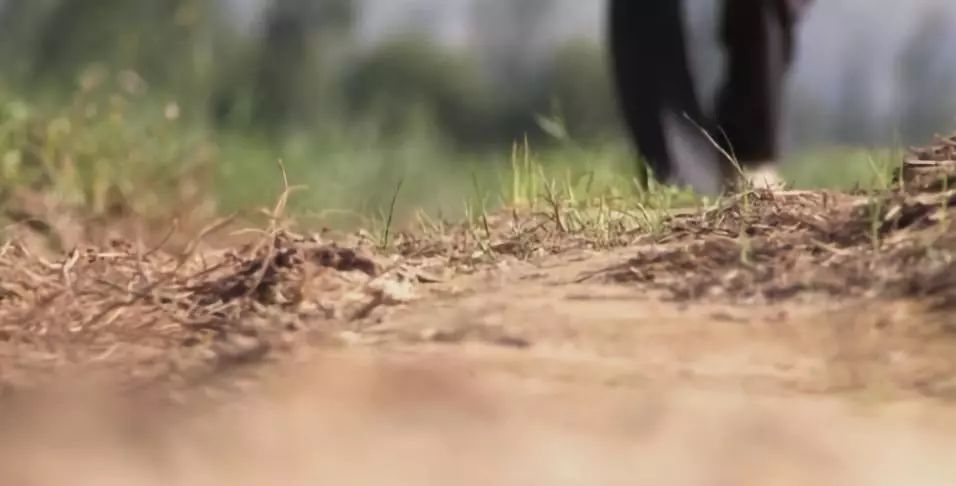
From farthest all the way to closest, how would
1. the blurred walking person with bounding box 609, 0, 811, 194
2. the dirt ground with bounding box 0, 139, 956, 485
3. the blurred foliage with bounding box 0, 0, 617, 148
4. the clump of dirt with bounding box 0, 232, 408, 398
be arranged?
the blurred foliage with bounding box 0, 0, 617, 148 → the blurred walking person with bounding box 609, 0, 811, 194 → the clump of dirt with bounding box 0, 232, 408, 398 → the dirt ground with bounding box 0, 139, 956, 485

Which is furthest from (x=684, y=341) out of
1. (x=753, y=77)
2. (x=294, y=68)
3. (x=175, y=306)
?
(x=294, y=68)

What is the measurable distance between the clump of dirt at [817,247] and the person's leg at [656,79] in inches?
19.8

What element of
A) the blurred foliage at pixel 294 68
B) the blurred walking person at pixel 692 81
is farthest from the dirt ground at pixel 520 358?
the blurred foliage at pixel 294 68

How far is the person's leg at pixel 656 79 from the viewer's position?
1.38 meters

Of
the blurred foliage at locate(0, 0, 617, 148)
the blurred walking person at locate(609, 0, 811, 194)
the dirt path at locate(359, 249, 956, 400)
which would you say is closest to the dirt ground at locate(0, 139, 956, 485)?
the dirt path at locate(359, 249, 956, 400)

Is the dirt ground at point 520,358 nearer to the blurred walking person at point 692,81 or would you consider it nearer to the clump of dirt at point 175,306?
the clump of dirt at point 175,306

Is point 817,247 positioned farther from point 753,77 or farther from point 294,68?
point 294,68

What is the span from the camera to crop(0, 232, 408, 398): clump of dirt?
61 centimetres

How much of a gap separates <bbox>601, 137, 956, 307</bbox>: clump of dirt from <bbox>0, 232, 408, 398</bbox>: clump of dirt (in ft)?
0.60

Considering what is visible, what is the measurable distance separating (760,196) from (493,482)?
501 mm

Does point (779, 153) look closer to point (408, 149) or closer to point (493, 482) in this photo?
point (408, 149)

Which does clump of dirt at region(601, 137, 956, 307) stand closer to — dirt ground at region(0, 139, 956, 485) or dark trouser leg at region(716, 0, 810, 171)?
dirt ground at region(0, 139, 956, 485)

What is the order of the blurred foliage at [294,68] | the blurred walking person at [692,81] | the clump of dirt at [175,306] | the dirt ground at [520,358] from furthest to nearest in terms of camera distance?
the blurred foliage at [294,68], the blurred walking person at [692,81], the clump of dirt at [175,306], the dirt ground at [520,358]

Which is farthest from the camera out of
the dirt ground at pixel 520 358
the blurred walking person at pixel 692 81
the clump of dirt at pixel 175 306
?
the blurred walking person at pixel 692 81
